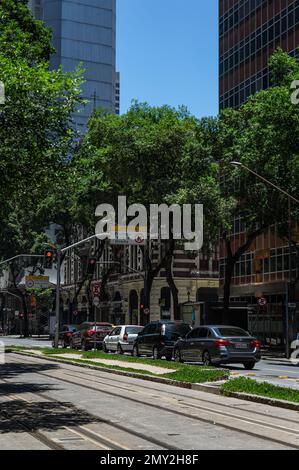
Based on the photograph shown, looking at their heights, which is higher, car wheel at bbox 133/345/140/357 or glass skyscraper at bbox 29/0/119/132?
glass skyscraper at bbox 29/0/119/132

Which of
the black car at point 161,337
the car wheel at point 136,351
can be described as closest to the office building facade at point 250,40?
the black car at point 161,337

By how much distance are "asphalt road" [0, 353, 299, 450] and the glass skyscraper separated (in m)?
120

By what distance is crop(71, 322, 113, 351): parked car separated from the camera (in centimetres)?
4081

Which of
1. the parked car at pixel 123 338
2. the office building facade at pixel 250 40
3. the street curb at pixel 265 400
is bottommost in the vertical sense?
the street curb at pixel 265 400

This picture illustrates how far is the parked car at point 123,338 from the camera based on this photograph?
35.6 meters

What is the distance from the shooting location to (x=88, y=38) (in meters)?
138

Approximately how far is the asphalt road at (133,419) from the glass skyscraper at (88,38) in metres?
120

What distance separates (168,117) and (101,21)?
10221 cm

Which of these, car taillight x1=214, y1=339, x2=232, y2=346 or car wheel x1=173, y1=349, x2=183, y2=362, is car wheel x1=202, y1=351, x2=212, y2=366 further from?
car wheel x1=173, y1=349, x2=183, y2=362

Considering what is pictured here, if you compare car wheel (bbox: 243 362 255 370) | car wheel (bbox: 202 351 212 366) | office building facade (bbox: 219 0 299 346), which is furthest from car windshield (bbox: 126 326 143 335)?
office building facade (bbox: 219 0 299 346)

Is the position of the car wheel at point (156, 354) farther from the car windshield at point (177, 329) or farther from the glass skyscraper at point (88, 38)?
the glass skyscraper at point (88, 38)

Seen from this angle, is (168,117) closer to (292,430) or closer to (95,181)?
(95,181)

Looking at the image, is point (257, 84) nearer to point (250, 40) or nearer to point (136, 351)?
point (250, 40)
